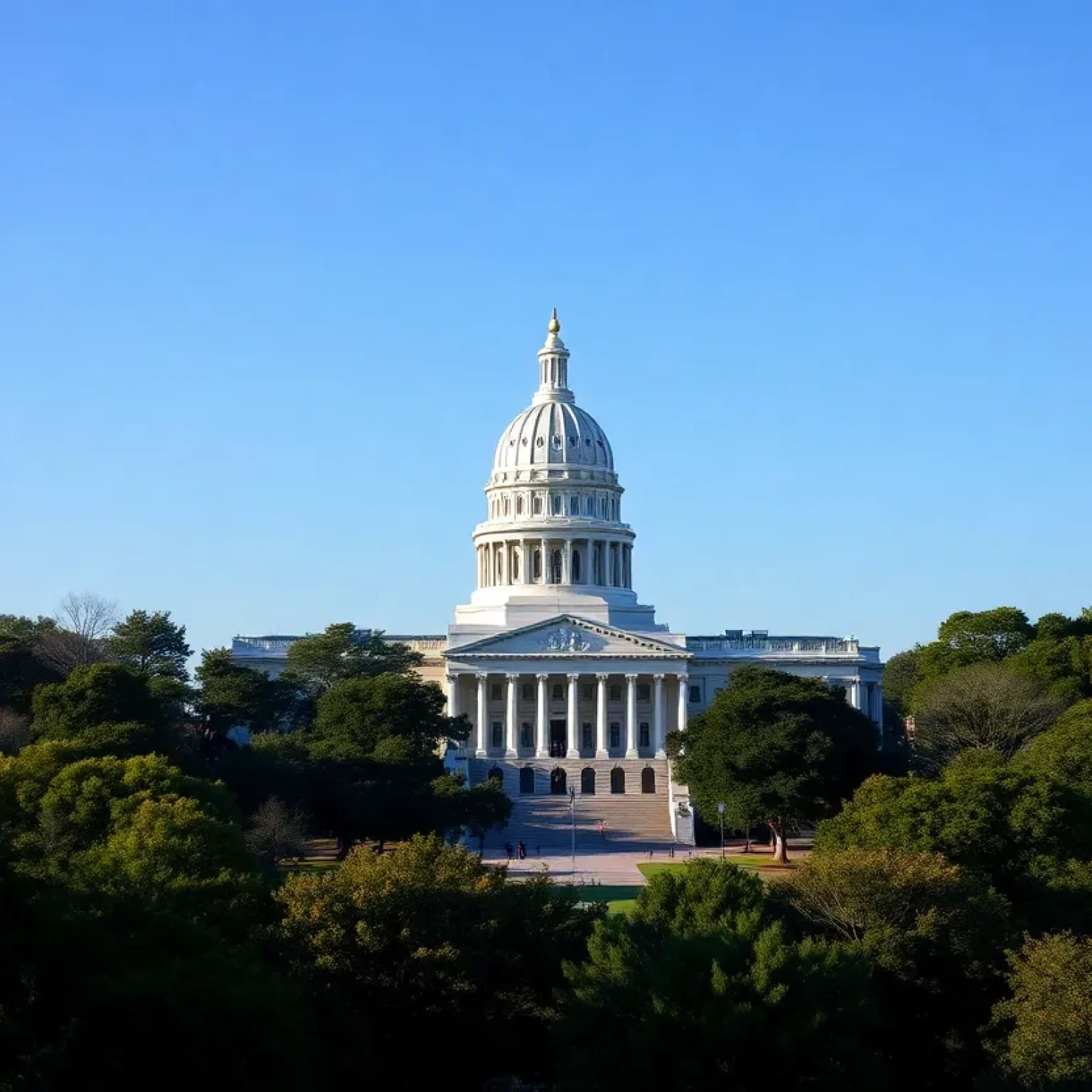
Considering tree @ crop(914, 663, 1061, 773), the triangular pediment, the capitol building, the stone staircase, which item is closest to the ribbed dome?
the capitol building

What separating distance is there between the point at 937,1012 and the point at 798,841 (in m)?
52.9

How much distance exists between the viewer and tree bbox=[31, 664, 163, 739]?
257 ft

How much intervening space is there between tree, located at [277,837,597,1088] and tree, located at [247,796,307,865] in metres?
23.9

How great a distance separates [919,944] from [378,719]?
49.0 m

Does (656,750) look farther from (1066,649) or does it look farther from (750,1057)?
(750,1057)

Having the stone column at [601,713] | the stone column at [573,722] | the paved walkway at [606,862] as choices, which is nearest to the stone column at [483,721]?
the stone column at [573,722]

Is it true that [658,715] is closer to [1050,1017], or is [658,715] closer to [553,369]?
[553,369]

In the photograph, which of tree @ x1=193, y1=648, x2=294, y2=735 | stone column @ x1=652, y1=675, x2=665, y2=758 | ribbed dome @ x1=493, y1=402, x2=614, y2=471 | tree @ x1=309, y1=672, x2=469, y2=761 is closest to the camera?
tree @ x1=309, y1=672, x2=469, y2=761

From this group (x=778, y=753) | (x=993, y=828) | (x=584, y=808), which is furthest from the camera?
(x=584, y=808)

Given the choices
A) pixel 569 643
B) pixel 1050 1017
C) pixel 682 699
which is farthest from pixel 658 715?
pixel 1050 1017

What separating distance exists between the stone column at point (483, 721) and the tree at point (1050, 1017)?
74.0 meters

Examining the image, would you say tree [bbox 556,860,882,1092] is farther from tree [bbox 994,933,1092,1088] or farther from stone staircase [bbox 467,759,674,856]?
stone staircase [bbox 467,759,674,856]

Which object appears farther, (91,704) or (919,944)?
(91,704)

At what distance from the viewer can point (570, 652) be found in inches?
4626
